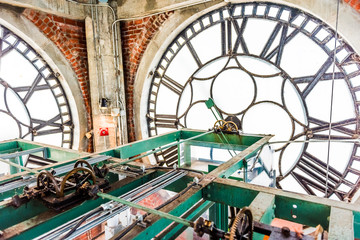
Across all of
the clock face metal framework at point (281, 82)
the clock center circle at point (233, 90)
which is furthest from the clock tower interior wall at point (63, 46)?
the clock center circle at point (233, 90)

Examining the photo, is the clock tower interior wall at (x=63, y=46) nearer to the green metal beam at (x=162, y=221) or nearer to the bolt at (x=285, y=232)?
the green metal beam at (x=162, y=221)

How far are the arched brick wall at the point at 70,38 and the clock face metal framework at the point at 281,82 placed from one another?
4.47 feet

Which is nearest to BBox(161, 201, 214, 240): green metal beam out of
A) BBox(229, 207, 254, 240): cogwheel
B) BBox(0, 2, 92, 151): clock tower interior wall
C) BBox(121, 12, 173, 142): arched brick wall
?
BBox(229, 207, 254, 240): cogwheel

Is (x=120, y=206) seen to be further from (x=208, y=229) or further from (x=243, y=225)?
(x=243, y=225)

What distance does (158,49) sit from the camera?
3.53 m

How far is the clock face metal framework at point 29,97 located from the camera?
10.5ft

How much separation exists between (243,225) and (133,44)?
3.40m

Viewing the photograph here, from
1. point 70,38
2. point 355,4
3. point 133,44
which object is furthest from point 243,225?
point 70,38

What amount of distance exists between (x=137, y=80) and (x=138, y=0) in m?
1.12

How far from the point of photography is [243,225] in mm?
808

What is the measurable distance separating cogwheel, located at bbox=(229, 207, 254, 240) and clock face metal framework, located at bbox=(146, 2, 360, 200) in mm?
2204

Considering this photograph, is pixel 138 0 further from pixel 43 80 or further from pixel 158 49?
pixel 43 80

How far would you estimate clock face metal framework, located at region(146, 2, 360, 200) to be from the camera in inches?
98.6

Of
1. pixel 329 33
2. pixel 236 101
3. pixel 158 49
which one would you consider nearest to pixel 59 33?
pixel 158 49
